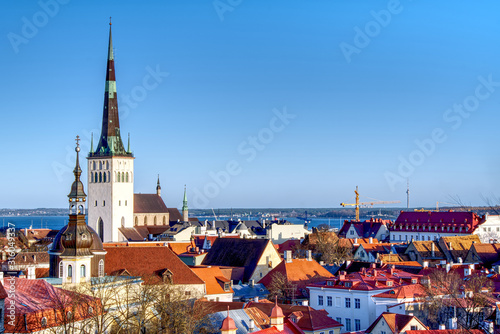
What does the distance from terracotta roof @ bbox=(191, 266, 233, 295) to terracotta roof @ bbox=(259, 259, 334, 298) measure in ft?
15.6

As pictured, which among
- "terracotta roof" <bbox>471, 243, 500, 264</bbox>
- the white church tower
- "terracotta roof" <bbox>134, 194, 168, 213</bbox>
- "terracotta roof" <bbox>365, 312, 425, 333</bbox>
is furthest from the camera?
"terracotta roof" <bbox>134, 194, 168, 213</bbox>

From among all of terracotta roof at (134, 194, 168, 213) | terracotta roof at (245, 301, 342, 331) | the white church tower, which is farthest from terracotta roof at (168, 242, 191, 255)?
terracotta roof at (245, 301, 342, 331)

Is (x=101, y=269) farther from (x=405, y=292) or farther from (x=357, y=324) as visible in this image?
(x=405, y=292)

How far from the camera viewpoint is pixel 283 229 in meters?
146

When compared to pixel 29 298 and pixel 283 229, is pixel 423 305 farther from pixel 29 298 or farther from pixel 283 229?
pixel 283 229

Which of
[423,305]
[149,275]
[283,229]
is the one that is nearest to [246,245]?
[149,275]

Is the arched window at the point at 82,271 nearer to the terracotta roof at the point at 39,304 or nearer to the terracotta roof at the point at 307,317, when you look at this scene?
the terracotta roof at the point at 39,304

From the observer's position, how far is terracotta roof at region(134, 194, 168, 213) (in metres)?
126

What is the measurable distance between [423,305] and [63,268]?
21638mm

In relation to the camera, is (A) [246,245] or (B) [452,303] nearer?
(B) [452,303]

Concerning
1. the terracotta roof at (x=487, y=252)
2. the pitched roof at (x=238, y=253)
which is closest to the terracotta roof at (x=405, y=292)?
the pitched roof at (x=238, y=253)

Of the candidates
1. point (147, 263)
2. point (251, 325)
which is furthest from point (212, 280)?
point (251, 325)

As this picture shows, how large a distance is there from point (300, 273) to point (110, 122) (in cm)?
5188

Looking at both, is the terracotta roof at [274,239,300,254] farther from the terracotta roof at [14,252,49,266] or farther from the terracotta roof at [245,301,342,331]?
the terracotta roof at [245,301,342,331]
